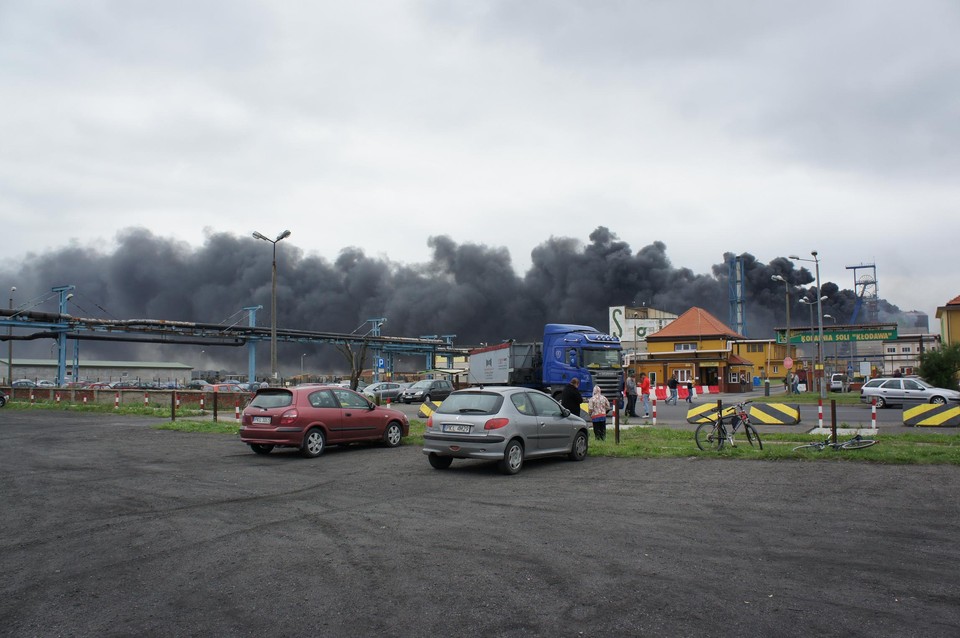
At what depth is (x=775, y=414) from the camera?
60.6 feet

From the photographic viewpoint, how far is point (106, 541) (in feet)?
23.1

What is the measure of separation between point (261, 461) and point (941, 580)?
11.6 meters

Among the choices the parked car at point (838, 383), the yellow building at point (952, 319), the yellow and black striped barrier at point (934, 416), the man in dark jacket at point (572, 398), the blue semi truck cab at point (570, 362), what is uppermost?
the yellow building at point (952, 319)

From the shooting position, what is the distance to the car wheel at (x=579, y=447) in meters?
13.4

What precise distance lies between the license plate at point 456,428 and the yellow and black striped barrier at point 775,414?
9953mm

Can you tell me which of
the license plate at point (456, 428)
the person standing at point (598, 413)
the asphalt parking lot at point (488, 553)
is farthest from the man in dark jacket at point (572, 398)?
the license plate at point (456, 428)

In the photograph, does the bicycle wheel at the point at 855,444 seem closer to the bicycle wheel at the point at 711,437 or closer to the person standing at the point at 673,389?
the bicycle wheel at the point at 711,437

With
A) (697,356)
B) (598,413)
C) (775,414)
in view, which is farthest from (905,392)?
(697,356)

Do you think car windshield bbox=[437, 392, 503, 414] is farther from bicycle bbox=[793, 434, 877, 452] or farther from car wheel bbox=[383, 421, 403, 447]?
bicycle bbox=[793, 434, 877, 452]

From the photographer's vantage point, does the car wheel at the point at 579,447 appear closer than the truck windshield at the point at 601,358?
Yes

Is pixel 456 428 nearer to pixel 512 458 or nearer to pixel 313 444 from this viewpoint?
pixel 512 458

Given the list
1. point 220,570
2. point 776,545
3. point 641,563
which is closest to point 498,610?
point 641,563

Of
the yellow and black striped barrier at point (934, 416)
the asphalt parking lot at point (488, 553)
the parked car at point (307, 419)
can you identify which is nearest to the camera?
the asphalt parking lot at point (488, 553)

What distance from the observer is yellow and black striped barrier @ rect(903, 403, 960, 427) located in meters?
17.8
